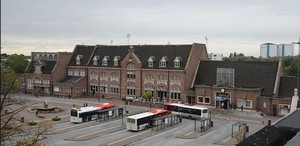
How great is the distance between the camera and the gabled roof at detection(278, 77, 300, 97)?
55250 millimetres

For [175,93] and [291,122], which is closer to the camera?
[291,122]

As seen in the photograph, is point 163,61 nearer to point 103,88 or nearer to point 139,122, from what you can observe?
point 103,88

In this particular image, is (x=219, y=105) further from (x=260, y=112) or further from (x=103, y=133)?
(x=103, y=133)

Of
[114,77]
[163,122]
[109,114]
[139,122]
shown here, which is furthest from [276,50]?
[139,122]

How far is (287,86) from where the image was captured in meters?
56.2

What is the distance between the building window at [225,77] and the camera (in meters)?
58.1

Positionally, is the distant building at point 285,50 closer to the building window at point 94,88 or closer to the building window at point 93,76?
the building window at point 93,76

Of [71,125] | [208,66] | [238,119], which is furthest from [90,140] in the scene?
[208,66]

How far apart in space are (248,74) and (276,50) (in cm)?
13816

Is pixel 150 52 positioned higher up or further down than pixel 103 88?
higher up

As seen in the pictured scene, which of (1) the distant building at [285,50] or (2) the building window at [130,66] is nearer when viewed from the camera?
(2) the building window at [130,66]

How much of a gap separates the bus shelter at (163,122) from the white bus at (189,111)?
3133 mm

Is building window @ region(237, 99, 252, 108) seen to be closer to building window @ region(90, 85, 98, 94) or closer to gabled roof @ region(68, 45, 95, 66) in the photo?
building window @ region(90, 85, 98, 94)

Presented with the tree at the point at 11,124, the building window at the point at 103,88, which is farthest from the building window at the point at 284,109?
the tree at the point at 11,124
